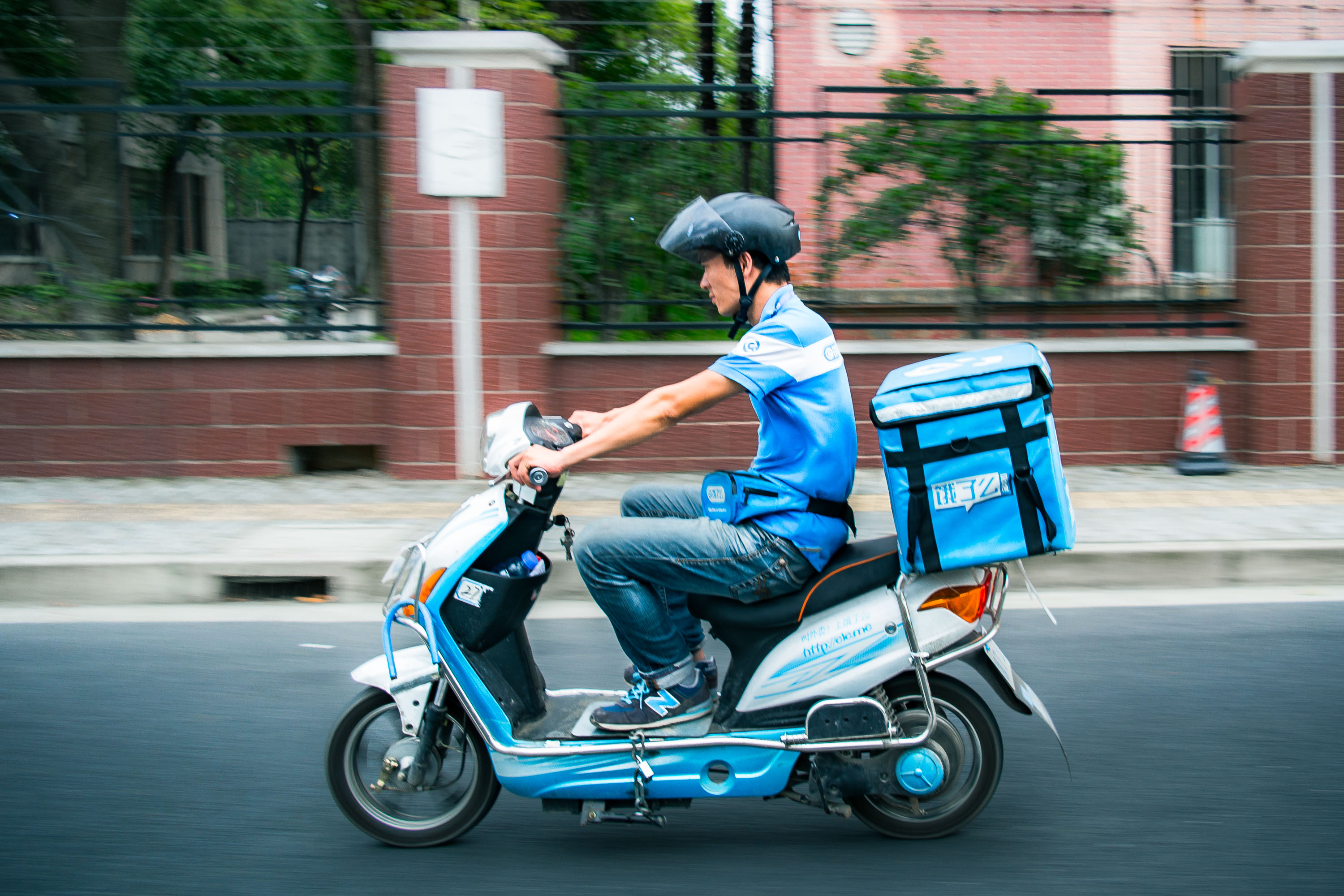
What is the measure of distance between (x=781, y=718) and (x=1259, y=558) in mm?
4033

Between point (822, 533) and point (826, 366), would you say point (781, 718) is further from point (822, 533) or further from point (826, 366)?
point (826, 366)

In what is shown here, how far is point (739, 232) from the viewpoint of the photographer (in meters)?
3.41

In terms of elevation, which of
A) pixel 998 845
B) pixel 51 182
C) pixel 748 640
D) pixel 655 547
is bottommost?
pixel 998 845

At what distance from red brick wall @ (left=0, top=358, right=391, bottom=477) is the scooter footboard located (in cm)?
587

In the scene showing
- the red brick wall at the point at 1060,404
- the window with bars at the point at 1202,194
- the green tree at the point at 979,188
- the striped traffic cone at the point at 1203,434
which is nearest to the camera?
the striped traffic cone at the point at 1203,434

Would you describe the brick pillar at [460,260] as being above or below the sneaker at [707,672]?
above

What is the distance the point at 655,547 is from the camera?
341 centimetres

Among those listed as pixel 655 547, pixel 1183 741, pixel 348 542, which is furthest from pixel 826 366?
pixel 348 542

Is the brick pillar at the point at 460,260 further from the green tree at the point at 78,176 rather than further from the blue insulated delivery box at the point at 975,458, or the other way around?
the blue insulated delivery box at the point at 975,458

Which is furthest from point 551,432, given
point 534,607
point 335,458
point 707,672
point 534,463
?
point 335,458

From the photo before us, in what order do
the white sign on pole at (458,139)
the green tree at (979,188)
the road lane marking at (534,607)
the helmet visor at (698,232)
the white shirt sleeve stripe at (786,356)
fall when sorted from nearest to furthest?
the white shirt sleeve stripe at (786,356)
the helmet visor at (698,232)
the road lane marking at (534,607)
the white sign on pole at (458,139)
the green tree at (979,188)

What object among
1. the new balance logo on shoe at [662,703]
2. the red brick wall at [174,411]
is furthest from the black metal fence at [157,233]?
the new balance logo on shoe at [662,703]

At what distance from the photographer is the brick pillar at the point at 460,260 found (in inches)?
328

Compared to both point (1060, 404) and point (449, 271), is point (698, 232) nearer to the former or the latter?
point (449, 271)
